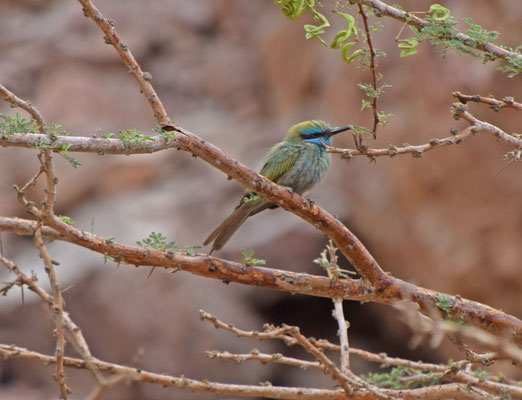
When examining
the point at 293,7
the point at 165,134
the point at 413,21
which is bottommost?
the point at 165,134

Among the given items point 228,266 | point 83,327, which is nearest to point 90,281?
point 83,327

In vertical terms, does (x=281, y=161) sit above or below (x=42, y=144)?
above

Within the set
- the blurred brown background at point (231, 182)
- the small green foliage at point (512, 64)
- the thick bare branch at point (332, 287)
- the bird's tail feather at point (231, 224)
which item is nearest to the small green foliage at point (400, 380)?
the thick bare branch at point (332, 287)

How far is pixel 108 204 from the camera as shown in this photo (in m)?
8.41

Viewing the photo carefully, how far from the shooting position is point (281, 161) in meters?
4.59

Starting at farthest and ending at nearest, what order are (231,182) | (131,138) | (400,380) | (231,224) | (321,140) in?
(231,182)
(321,140)
(231,224)
(400,380)
(131,138)

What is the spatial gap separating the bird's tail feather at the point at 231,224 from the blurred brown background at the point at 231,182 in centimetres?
203

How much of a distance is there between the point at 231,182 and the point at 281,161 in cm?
398

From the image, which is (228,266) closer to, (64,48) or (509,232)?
(509,232)

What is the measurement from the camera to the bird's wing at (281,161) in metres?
4.55

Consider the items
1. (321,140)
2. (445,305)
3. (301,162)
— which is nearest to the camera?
(445,305)

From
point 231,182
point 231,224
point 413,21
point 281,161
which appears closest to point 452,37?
point 413,21

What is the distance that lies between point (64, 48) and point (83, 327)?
4108 millimetres

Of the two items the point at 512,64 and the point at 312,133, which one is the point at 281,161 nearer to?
the point at 312,133
